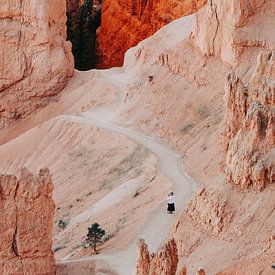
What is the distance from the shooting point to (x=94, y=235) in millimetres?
32688

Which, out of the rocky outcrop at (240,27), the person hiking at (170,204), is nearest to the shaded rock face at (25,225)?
the person hiking at (170,204)

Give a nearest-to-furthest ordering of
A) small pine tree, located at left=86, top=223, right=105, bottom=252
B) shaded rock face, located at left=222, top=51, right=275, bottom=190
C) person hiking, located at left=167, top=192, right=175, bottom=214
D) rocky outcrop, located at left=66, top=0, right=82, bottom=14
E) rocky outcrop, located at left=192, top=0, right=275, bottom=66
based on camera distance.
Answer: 1. shaded rock face, located at left=222, top=51, right=275, bottom=190
2. small pine tree, located at left=86, top=223, right=105, bottom=252
3. person hiking, located at left=167, top=192, right=175, bottom=214
4. rocky outcrop, located at left=192, top=0, right=275, bottom=66
5. rocky outcrop, located at left=66, top=0, right=82, bottom=14

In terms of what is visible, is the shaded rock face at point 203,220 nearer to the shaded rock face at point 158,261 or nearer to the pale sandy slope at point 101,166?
the pale sandy slope at point 101,166

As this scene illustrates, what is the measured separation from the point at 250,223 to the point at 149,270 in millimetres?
4074

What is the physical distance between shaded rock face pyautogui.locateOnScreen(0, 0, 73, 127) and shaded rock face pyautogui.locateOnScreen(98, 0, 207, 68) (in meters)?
12.8

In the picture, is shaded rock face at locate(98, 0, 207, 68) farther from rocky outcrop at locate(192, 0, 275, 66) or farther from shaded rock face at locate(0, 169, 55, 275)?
shaded rock face at locate(0, 169, 55, 275)

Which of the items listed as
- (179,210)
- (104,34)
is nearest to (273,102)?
(179,210)

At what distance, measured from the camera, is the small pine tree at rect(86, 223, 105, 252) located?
32.6m

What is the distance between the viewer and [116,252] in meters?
31.2

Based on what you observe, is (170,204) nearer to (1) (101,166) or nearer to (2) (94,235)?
(2) (94,235)

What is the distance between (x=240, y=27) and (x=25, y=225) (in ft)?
65.0

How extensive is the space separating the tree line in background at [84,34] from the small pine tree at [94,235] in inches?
1477

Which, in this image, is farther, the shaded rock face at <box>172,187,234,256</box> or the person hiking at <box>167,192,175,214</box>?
the person hiking at <box>167,192,175,214</box>

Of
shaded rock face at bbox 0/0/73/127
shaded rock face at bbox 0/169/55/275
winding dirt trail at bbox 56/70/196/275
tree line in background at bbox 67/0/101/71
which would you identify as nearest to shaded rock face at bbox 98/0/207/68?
tree line in background at bbox 67/0/101/71
